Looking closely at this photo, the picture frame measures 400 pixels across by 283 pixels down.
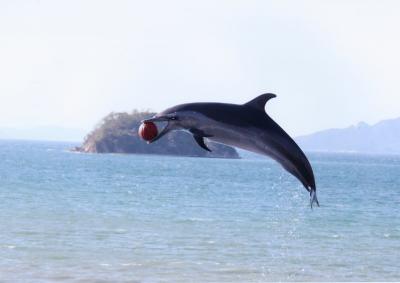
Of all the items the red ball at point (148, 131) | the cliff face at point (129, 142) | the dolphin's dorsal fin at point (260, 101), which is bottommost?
the cliff face at point (129, 142)

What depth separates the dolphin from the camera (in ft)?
21.8

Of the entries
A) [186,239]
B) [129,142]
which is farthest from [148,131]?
[129,142]

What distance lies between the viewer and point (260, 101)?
6941mm

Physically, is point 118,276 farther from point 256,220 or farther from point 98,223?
point 256,220

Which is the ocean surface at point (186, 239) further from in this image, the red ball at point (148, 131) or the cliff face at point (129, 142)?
the cliff face at point (129, 142)

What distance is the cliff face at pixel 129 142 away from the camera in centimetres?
11775

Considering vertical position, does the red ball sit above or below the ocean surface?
above

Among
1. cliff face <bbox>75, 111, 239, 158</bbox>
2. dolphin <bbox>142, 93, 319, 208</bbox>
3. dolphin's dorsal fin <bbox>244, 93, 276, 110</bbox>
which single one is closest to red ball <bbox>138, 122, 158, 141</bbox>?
dolphin <bbox>142, 93, 319, 208</bbox>

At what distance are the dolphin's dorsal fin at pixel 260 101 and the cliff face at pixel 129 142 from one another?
102027 mm

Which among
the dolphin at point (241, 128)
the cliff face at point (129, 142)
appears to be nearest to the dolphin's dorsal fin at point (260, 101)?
the dolphin at point (241, 128)

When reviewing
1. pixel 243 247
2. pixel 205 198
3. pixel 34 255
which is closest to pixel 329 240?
pixel 243 247

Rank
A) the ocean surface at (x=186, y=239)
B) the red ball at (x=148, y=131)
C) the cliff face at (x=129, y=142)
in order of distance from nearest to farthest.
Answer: the red ball at (x=148, y=131)
the ocean surface at (x=186, y=239)
the cliff face at (x=129, y=142)

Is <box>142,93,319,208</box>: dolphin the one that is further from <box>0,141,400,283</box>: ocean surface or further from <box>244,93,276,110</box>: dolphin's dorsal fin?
<box>0,141,400,283</box>: ocean surface

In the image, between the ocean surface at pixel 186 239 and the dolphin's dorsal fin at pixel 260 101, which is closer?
the dolphin's dorsal fin at pixel 260 101
